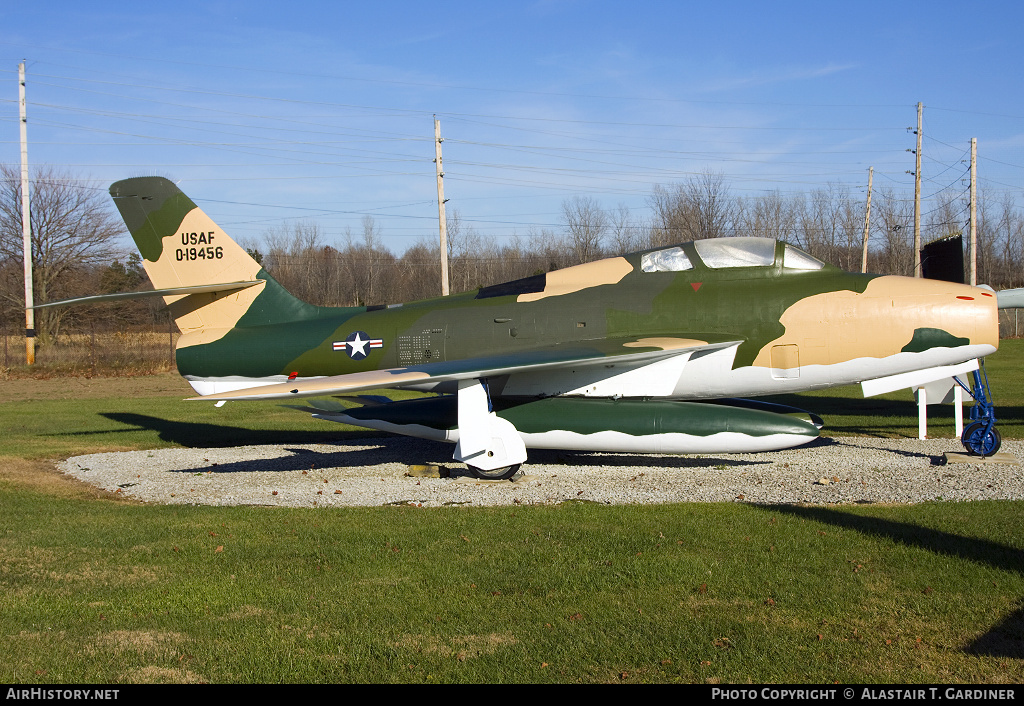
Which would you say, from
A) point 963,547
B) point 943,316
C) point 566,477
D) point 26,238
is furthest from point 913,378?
point 26,238

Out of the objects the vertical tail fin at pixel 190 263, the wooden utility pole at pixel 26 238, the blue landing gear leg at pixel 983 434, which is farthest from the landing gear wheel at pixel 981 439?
the wooden utility pole at pixel 26 238

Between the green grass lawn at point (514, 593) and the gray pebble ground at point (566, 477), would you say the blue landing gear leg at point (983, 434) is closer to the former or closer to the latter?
the gray pebble ground at point (566, 477)

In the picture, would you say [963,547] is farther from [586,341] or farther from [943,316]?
[586,341]

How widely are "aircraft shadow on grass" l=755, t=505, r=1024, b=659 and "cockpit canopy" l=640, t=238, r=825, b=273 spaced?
12.5 ft

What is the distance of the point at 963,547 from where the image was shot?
20.0ft

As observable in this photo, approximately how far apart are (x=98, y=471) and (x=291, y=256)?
63.9m

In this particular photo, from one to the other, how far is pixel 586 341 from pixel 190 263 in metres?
6.17

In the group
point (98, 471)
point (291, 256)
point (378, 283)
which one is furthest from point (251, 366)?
point (291, 256)

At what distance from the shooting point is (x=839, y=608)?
4.92 metres

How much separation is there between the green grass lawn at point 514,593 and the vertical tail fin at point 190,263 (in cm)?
399

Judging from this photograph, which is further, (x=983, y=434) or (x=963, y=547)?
(x=983, y=434)

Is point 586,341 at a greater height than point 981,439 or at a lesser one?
greater

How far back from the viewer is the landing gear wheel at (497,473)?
9.81 m

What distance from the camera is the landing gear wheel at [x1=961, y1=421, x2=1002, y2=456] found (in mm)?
10391
